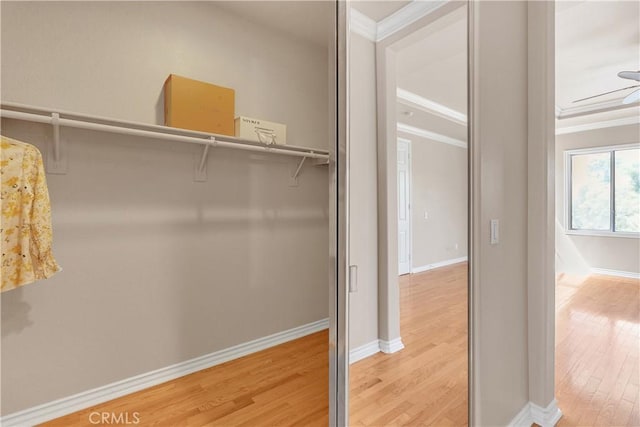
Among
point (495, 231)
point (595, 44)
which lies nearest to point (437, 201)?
point (495, 231)

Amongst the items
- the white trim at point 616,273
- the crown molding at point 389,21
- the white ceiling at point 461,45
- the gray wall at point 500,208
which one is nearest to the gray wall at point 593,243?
the white trim at point 616,273

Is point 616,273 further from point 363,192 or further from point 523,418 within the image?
point 363,192

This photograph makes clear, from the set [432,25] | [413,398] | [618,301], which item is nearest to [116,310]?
[413,398]

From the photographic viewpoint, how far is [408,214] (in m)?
1.15

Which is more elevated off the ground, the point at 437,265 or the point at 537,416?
the point at 437,265

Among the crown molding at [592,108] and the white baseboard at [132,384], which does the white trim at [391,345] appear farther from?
the crown molding at [592,108]

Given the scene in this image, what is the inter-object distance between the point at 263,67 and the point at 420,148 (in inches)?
67.3

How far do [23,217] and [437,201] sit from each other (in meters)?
1.83

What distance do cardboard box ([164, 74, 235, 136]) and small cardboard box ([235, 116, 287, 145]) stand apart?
0.06 metres

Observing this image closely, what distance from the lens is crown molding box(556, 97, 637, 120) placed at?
3.92 m

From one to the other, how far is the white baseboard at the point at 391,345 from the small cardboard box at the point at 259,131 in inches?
60.3

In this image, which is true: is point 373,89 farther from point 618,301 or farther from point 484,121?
point 618,301

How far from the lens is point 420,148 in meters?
1.19

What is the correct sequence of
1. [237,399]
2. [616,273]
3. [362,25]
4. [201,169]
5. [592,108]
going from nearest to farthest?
1. [362,25]
2. [237,399]
3. [201,169]
4. [592,108]
5. [616,273]
